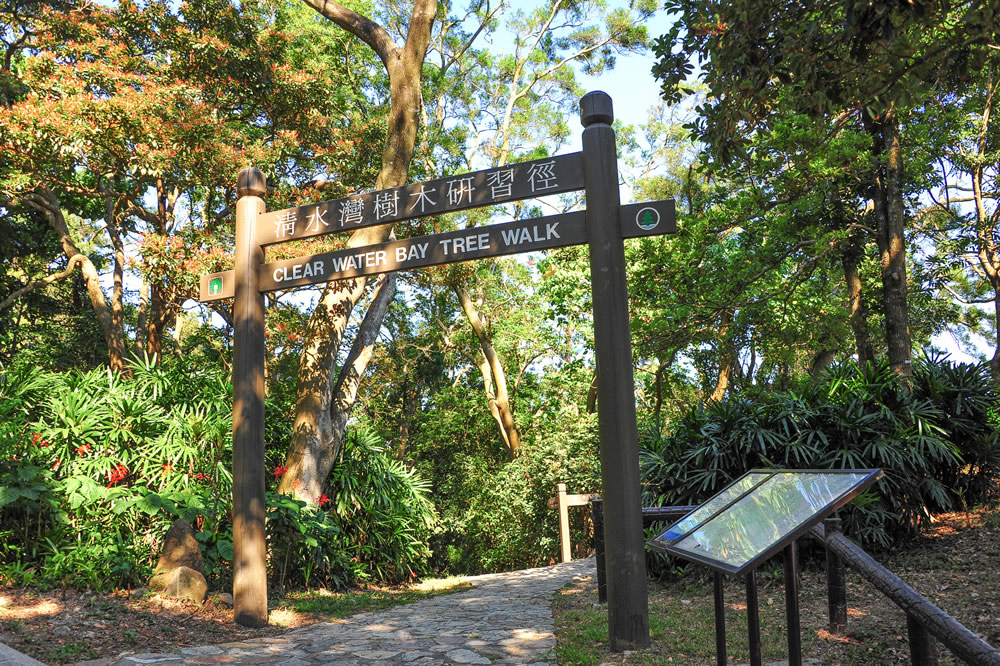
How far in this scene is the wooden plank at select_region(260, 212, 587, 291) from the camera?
5246 mm

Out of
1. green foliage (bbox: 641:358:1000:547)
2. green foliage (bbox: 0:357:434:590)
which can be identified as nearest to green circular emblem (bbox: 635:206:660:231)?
green foliage (bbox: 641:358:1000:547)

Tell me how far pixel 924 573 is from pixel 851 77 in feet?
13.7

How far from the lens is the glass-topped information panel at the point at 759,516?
8.18 ft

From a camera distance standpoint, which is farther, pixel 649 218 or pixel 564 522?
pixel 564 522

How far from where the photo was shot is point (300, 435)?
8.98 meters

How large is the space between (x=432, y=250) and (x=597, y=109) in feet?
5.42

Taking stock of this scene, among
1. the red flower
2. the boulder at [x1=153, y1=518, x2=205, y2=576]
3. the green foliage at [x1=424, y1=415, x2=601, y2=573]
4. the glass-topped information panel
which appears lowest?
the green foliage at [x1=424, y1=415, x2=601, y2=573]

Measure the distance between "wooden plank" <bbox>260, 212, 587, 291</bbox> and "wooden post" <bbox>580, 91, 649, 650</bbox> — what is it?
0.80 ft

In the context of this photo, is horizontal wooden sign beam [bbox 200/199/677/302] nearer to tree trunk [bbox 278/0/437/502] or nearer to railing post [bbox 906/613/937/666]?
tree trunk [bbox 278/0/437/502]

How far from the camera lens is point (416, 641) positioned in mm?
5219

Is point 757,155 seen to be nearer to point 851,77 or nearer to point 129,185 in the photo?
point 851,77

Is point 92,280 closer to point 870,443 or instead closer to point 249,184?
point 249,184

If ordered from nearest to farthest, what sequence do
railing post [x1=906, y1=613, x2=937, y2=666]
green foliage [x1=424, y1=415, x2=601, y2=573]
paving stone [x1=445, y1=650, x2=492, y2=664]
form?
railing post [x1=906, y1=613, x2=937, y2=666]
paving stone [x1=445, y1=650, x2=492, y2=664]
green foliage [x1=424, y1=415, x2=601, y2=573]

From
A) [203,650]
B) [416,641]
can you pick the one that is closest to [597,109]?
[416,641]
